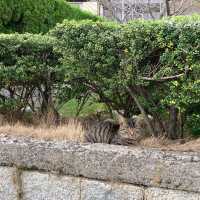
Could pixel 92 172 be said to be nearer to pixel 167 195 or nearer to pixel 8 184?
pixel 167 195

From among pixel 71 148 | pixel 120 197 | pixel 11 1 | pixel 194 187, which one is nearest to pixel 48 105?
pixel 71 148

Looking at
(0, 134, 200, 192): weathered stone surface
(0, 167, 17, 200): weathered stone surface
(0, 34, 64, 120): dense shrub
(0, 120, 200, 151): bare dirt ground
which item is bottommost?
(0, 167, 17, 200): weathered stone surface

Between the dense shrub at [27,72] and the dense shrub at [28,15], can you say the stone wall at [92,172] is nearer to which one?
the dense shrub at [27,72]

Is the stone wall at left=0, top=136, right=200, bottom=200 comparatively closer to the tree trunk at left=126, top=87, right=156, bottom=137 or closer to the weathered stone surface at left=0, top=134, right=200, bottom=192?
the weathered stone surface at left=0, top=134, right=200, bottom=192

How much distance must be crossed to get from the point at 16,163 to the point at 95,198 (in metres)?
0.88

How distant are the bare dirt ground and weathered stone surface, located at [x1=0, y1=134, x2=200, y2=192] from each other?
0.27 m

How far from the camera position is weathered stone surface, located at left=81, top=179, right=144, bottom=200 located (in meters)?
4.85

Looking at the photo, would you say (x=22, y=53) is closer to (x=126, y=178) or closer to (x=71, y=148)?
(x=71, y=148)

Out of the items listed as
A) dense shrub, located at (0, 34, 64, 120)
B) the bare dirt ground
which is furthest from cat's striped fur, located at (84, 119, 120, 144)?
dense shrub, located at (0, 34, 64, 120)

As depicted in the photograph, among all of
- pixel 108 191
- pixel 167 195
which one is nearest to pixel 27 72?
pixel 108 191

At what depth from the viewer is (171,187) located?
468cm

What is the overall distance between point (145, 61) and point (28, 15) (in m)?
5.70

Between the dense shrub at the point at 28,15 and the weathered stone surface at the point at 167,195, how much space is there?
5.85 metres

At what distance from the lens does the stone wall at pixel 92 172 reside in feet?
15.3
